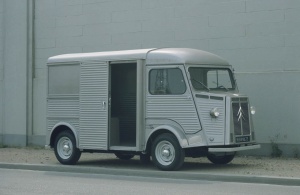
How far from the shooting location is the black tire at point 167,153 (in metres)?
16.1

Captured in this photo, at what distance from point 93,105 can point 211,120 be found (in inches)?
131

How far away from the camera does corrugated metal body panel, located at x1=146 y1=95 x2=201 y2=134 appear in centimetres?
1609

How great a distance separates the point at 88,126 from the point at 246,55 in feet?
16.4

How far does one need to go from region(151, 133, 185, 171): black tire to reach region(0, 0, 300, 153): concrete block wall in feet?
12.8

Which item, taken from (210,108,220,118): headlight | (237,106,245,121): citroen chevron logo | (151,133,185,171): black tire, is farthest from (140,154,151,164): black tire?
(237,106,245,121): citroen chevron logo

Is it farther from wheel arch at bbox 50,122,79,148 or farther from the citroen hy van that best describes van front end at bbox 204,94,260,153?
wheel arch at bbox 50,122,79,148

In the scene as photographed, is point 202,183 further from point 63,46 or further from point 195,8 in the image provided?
point 63,46

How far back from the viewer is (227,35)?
19.9 meters

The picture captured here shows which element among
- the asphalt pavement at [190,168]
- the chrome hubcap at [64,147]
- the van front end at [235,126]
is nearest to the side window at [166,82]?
the van front end at [235,126]

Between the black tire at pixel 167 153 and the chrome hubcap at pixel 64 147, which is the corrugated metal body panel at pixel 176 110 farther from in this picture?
the chrome hubcap at pixel 64 147

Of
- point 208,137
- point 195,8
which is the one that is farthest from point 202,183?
point 195,8

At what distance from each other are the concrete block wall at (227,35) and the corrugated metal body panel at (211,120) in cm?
332

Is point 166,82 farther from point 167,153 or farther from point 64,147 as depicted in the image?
point 64,147

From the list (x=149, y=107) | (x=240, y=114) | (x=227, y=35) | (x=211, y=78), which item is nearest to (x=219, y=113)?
(x=240, y=114)
